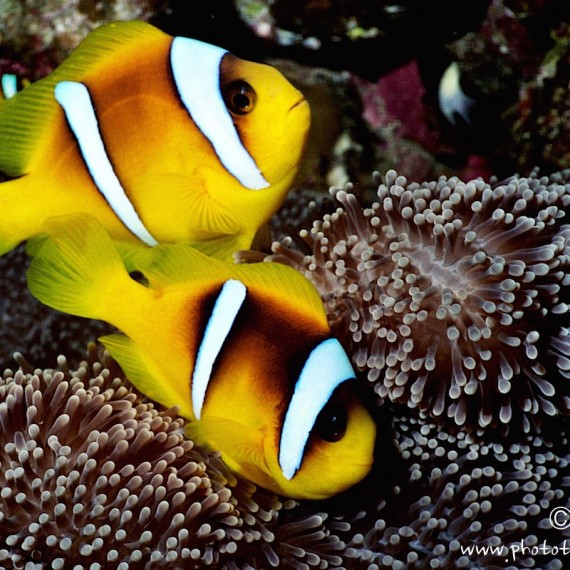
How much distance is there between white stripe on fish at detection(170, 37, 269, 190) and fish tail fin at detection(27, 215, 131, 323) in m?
0.26

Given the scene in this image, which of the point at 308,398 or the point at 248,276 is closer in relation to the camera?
the point at 308,398

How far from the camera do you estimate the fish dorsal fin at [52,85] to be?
1214mm

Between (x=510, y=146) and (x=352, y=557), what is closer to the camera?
(x=352, y=557)

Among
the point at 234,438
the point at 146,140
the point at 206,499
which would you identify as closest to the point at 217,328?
the point at 234,438

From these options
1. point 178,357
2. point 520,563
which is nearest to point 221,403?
point 178,357

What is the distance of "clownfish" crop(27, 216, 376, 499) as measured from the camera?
0.97 metres

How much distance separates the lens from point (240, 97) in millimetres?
1125

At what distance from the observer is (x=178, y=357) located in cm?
107

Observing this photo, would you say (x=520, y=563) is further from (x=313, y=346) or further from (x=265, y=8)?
(x=265, y=8)

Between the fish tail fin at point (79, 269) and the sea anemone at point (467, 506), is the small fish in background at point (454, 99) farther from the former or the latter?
the fish tail fin at point (79, 269)

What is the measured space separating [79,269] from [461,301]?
66cm

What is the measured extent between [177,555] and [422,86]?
229 centimetres

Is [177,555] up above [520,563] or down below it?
above

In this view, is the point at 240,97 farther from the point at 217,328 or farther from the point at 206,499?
the point at 206,499
